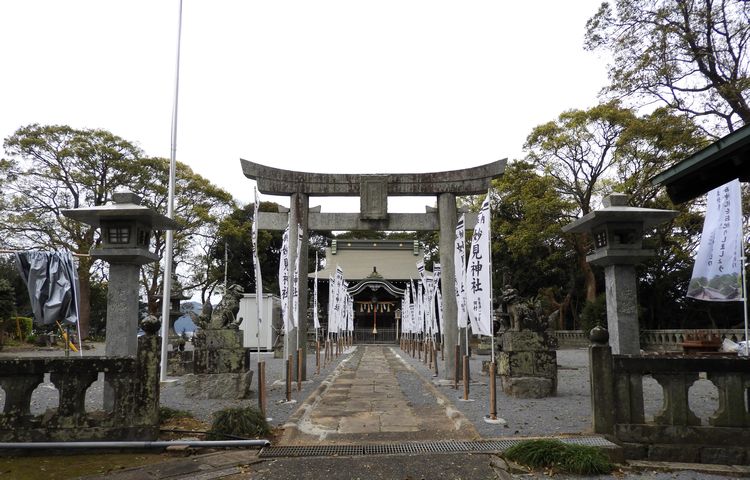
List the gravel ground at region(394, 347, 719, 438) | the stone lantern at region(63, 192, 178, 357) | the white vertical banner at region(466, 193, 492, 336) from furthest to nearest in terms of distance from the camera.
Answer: the white vertical banner at region(466, 193, 492, 336), the stone lantern at region(63, 192, 178, 357), the gravel ground at region(394, 347, 719, 438)

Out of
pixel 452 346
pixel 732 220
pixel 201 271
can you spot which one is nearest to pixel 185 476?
pixel 452 346

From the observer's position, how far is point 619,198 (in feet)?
26.7

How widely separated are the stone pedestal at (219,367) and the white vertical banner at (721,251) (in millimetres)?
8524

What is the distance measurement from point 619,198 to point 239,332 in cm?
735

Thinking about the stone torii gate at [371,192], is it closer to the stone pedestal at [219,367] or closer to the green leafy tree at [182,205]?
the stone pedestal at [219,367]

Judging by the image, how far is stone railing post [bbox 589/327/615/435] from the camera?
5.55 m

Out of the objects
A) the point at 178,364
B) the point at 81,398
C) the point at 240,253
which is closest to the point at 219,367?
the point at 81,398

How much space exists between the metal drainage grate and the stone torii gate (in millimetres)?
6331

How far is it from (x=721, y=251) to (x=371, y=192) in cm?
737

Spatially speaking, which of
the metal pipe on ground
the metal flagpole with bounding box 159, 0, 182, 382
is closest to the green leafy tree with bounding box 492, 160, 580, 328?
the metal flagpole with bounding box 159, 0, 182, 382

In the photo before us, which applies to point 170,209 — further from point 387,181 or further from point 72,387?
point 72,387

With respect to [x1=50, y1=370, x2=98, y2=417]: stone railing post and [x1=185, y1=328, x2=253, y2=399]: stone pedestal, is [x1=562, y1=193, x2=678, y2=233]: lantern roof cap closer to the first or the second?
[x1=185, y1=328, x2=253, y2=399]: stone pedestal

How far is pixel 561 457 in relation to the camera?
490 cm

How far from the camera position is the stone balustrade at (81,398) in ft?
17.6
